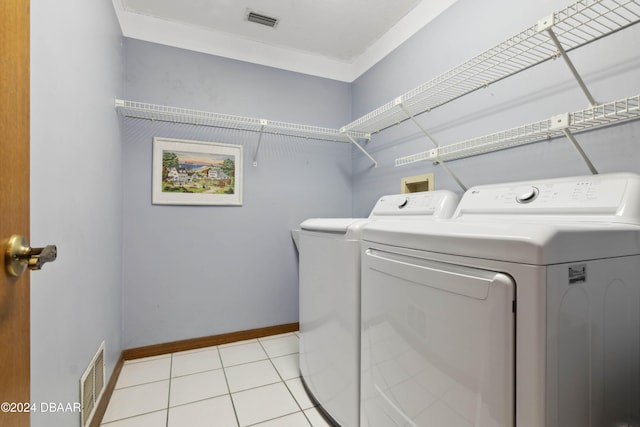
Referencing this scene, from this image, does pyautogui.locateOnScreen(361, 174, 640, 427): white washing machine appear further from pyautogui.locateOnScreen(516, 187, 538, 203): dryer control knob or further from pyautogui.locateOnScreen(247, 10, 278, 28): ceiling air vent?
pyautogui.locateOnScreen(247, 10, 278, 28): ceiling air vent

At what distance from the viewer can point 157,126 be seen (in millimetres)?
2240

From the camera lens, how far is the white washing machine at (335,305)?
1298 mm

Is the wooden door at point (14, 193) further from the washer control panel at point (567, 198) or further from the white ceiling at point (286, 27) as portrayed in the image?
the white ceiling at point (286, 27)

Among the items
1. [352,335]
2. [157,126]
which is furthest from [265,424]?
[157,126]

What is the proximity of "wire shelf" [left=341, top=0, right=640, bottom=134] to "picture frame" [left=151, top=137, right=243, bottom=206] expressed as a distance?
1.11 metres

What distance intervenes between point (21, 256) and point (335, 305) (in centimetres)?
112

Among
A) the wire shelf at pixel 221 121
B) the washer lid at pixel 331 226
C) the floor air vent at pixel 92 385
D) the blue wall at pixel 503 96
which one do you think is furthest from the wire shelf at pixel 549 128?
the floor air vent at pixel 92 385

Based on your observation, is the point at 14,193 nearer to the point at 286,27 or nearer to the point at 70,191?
the point at 70,191

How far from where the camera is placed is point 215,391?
177cm

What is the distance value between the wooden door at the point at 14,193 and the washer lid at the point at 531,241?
0.99 meters

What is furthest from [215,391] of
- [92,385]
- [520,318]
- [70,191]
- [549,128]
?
[549,128]

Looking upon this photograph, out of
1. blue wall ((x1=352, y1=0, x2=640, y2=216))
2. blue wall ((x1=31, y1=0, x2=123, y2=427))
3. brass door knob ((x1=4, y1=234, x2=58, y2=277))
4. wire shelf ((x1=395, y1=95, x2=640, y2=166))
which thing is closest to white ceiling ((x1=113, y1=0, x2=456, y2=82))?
blue wall ((x1=352, y1=0, x2=640, y2=216))

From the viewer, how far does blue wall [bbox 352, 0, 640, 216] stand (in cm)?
116

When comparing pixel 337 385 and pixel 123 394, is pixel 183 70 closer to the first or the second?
pixel 123 394
